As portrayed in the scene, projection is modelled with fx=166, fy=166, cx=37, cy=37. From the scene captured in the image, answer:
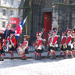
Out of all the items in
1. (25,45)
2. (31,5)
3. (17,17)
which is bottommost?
(25,45)

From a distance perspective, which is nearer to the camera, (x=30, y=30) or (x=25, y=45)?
(x=25, y=45)

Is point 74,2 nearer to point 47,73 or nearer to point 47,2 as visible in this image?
point 47,2

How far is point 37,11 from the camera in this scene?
16641mm

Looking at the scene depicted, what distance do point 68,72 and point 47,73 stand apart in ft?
3.00

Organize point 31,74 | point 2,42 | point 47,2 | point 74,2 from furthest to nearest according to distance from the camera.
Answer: point 47,2 → point 74,2 → point 2,42 → point 31,74

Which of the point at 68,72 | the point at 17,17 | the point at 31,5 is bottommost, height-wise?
the point at 68,72

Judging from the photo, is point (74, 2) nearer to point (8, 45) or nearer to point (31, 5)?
point (31, 5)

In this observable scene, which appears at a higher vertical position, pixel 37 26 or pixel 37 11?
pixel 37 11

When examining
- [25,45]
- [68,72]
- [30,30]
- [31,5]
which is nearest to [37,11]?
[31,5]

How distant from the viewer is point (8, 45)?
10.0 meters

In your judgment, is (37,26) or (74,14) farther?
(37,26)

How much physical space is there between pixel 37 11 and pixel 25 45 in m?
7.32

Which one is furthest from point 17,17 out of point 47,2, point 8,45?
point 8,45

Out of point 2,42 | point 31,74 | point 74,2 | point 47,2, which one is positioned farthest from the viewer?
point 47,2
